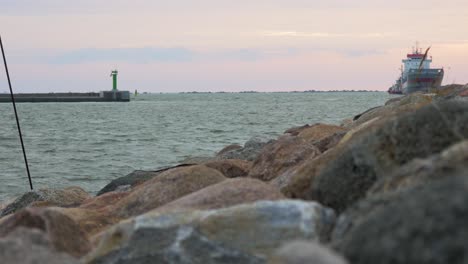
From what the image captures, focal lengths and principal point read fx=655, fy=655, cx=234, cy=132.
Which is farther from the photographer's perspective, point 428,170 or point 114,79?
point 114,79

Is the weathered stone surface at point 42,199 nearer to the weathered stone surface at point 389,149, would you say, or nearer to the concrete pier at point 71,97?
the weathered stone surface at point 389,149

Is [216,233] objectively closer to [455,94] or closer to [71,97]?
[455,94]

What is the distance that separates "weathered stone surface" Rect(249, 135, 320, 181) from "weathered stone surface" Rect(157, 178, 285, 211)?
252 centimetres

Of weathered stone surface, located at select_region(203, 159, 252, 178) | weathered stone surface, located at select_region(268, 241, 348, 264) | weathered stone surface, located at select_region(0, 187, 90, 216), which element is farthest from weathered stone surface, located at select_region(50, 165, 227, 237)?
weathered stone surface, located at select_region(0, 187, 90, 216)

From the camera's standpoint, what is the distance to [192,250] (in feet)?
10.4

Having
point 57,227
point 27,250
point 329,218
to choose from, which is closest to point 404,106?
point 329,218

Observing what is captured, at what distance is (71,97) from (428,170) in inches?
3912

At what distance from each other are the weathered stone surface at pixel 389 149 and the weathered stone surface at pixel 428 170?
47 centimetres

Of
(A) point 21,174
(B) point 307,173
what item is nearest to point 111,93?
(A) point 21,174

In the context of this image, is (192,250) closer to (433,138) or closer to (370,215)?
(370,215)

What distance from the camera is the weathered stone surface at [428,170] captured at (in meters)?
2.71

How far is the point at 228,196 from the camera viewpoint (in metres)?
3.80

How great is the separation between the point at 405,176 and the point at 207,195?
4.52 ft

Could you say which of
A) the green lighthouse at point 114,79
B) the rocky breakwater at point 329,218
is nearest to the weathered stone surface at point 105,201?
the rocky breakwater at point 329,218
